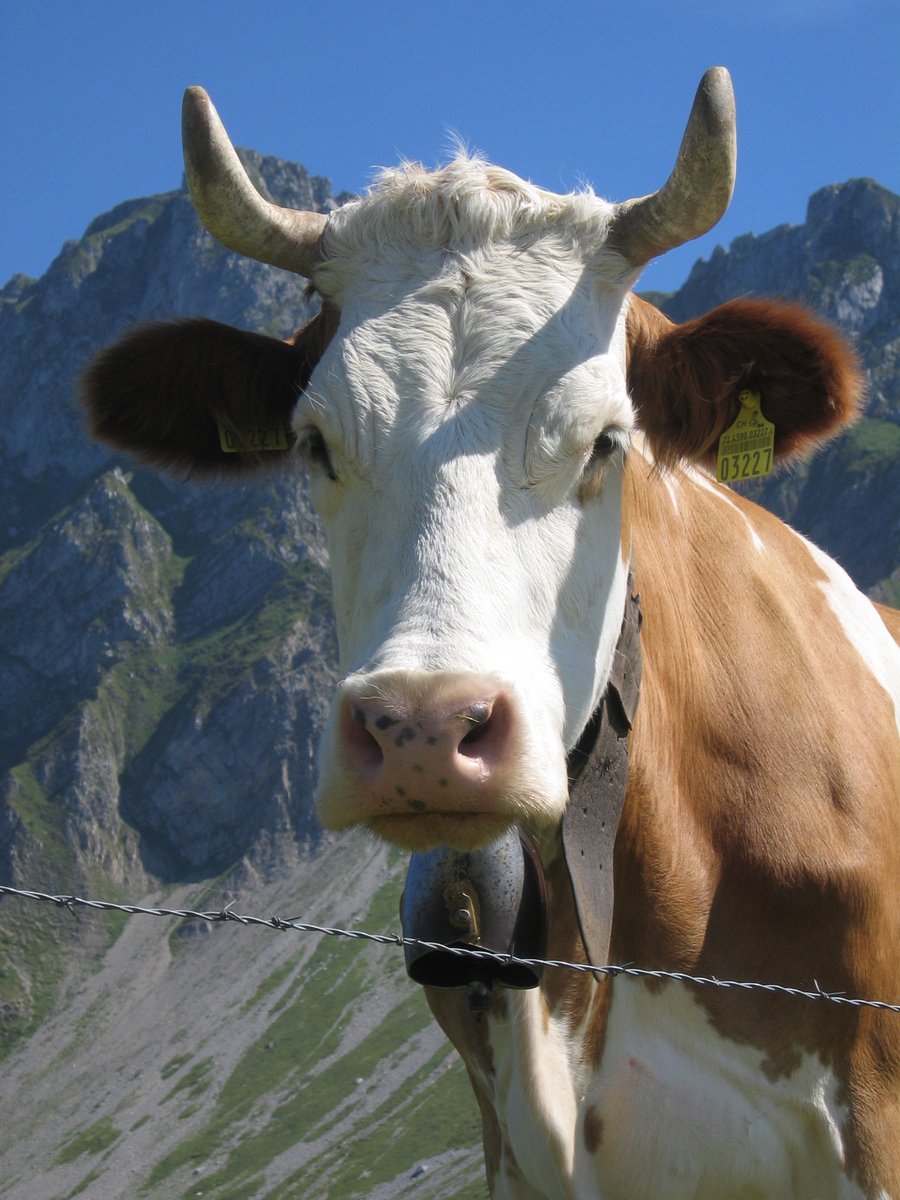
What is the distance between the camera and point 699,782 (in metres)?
5.25

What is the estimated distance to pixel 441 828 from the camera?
12.5 ft

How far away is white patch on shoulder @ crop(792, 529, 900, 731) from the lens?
6.08 metres

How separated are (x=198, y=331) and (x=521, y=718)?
255 cm

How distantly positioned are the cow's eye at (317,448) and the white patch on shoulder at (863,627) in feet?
8.85

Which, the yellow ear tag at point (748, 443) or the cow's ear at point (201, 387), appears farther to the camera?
the cow's ear at point (201, 387)

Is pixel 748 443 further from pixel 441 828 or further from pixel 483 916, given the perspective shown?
pixel 441 828

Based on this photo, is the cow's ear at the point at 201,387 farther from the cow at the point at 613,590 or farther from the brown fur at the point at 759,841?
the brown fur at the point at 759,841

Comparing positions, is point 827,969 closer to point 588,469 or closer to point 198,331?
point 588,469

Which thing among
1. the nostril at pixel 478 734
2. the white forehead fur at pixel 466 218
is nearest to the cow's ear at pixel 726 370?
the white forehead fur at pixel 466 218

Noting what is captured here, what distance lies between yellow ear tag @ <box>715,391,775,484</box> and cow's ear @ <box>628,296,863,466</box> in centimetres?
4

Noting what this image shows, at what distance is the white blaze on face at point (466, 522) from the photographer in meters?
3.72

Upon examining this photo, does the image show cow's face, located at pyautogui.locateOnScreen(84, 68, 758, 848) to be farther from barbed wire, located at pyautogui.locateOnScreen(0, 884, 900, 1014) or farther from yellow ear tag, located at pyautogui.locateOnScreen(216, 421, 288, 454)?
barbed wire, located at pyautogui.locateOnScreen(0, 884, 900, 1014)

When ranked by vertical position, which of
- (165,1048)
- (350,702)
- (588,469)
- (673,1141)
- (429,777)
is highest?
(588,469)

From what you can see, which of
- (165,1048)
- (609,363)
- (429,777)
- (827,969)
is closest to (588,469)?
(609,363)
